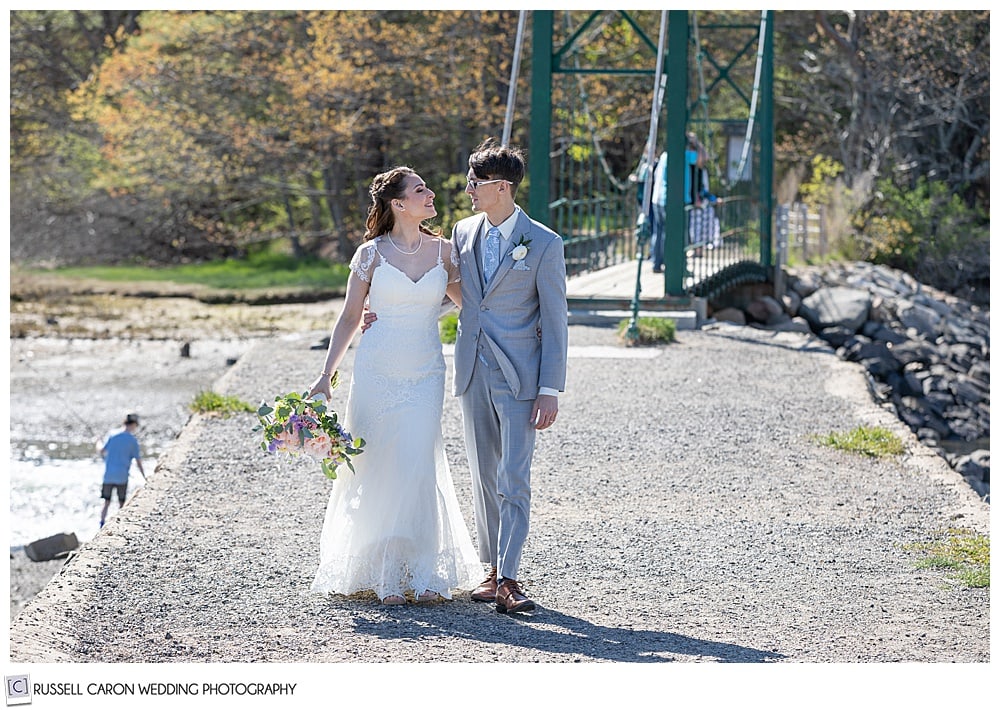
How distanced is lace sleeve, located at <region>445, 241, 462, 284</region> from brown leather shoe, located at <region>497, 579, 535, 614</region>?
1.13m

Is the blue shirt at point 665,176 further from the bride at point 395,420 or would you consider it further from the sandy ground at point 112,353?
the bride at point 395,420

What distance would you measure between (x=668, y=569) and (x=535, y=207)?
32.2 ft

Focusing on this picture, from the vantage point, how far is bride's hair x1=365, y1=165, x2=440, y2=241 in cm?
550

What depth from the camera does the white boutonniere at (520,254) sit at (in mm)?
5371

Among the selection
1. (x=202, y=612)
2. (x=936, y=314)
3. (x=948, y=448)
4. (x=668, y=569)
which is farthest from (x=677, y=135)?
(x=202, y=612)

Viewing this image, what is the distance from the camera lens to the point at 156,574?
603 centimetres

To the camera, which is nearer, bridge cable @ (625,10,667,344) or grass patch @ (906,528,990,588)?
grass patch @ (906,528,990,588)

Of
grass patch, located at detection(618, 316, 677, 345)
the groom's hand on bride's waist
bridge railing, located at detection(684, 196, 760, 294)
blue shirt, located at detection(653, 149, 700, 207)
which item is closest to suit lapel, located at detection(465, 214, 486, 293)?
the groom's hand on bride's waist

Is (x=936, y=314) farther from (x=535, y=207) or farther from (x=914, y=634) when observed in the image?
(x=914, y=634)

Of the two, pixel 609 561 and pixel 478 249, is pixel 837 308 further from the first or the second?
pixel 478 249

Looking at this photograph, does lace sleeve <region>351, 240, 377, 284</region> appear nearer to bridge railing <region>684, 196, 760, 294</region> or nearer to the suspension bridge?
the suspension bridge

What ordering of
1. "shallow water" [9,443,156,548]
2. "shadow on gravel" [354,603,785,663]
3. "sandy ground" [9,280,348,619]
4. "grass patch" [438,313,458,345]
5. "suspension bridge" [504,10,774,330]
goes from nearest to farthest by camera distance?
"shadow on gravel" [354,603,785,663] < "shallow water" [9,443,156,548] < "grass patch" [438,313,458,345] < "sandy ground" [9,280,348,619] < "suspension bridge" [504,10,774,330]

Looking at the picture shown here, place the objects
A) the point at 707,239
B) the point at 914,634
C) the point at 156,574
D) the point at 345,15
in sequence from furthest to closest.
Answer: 1. the point at 345,15
2. the point at 707,239
3. the point at 156,574
4. the point at 914,634

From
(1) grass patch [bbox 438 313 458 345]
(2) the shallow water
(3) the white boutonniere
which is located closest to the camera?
(3) the white boutonniere
